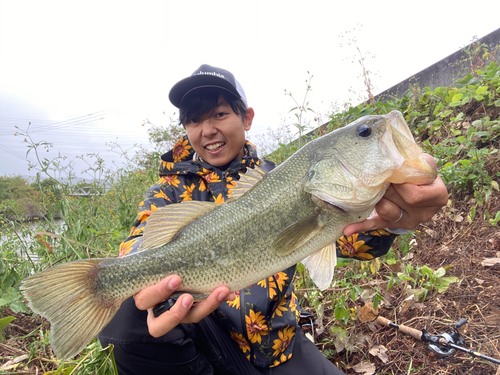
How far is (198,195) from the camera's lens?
253cm

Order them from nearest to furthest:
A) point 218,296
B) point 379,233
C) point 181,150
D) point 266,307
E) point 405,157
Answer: point 405,157 < point 218,296 < point 379,233 < point 266,307 < point 181,150

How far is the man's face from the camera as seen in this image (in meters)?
2.42

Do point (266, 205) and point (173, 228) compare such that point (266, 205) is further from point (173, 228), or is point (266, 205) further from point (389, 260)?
point (389, 260)

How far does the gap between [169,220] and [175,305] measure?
17.9 inches

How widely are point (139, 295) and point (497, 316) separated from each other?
8.08ft

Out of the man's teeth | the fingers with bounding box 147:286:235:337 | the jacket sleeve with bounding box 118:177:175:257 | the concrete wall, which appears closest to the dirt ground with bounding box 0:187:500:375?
the jacket sleeve with bounding box 118:177:175:257

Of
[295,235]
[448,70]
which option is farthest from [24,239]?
[448,70]

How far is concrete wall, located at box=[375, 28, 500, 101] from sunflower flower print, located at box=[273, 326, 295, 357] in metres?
5.34

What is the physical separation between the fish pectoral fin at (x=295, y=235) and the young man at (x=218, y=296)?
0.22 m

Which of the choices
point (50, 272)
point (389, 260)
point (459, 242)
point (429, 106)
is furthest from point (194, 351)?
point (429, 106)

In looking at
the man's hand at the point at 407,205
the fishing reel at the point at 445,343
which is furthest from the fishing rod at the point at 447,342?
the man's hand at the point at 407,205

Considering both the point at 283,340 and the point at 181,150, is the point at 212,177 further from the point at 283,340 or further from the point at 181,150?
the point at 283,340

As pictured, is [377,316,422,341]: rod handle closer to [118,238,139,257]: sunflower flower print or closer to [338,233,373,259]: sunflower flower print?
[338,233,373,259]: sunflower flower print

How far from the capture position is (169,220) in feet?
5.10
